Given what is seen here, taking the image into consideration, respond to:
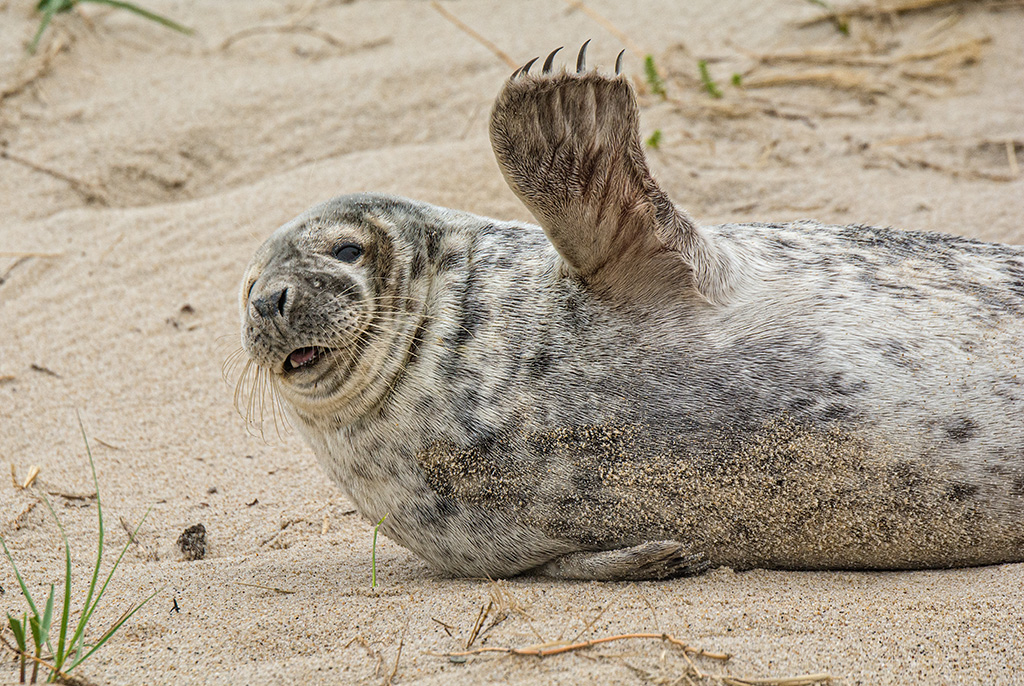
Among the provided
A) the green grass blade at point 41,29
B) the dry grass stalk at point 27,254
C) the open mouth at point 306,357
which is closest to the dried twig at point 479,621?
the open mouth at point 306,357

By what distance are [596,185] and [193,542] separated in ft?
5.94

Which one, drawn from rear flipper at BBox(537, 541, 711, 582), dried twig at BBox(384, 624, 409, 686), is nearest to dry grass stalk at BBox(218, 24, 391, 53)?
rear flipper at BBox(537, 541, 711, 582)

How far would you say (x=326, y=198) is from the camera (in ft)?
18.3

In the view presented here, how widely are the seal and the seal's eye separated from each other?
1 centimetres

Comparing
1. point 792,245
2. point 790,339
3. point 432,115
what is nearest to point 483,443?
point 790,339

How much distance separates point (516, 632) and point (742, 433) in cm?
78

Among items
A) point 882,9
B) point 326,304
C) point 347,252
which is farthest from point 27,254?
point 882,9

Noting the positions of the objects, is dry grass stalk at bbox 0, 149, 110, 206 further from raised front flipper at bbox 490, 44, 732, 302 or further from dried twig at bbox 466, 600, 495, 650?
dried twig at bbox 466, 600, 495, 650

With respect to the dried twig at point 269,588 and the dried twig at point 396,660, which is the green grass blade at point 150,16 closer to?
the dried twig at point 269,588

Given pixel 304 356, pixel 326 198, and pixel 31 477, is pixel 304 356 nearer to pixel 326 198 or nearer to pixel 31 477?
pixel 31 477

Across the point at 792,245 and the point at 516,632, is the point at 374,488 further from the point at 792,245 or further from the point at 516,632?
the point at 792,245

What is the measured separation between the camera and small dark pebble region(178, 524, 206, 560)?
131 inches

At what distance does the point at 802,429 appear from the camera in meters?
2.61

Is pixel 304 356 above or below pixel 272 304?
below
